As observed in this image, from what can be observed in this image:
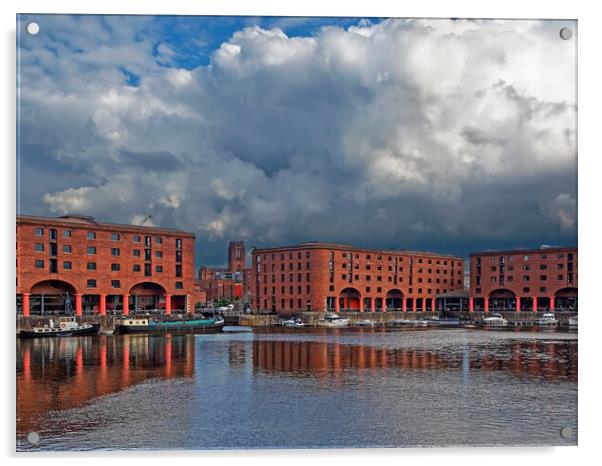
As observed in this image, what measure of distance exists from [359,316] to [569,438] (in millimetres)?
81173

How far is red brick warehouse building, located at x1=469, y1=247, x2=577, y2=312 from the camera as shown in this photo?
277ft

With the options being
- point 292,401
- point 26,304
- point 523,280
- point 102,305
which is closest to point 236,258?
point 523,280

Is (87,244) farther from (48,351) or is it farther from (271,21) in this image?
(271,21)

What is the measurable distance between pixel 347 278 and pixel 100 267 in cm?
4300

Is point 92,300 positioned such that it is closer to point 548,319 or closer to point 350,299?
point 350,299

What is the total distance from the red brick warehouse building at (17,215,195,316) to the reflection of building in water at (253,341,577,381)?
25625 millimetres

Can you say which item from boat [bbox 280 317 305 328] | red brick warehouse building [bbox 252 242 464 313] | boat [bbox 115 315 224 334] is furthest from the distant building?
boat [bbox 115 315 224 334]

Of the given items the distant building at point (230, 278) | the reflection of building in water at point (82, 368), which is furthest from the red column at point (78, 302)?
the distant building at point (230, 278)

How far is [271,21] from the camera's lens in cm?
1655

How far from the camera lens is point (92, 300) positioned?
70312 millimetres

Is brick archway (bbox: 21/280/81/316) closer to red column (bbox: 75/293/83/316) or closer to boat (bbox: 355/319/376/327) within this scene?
red column (bbox: 75/293/83/316)
